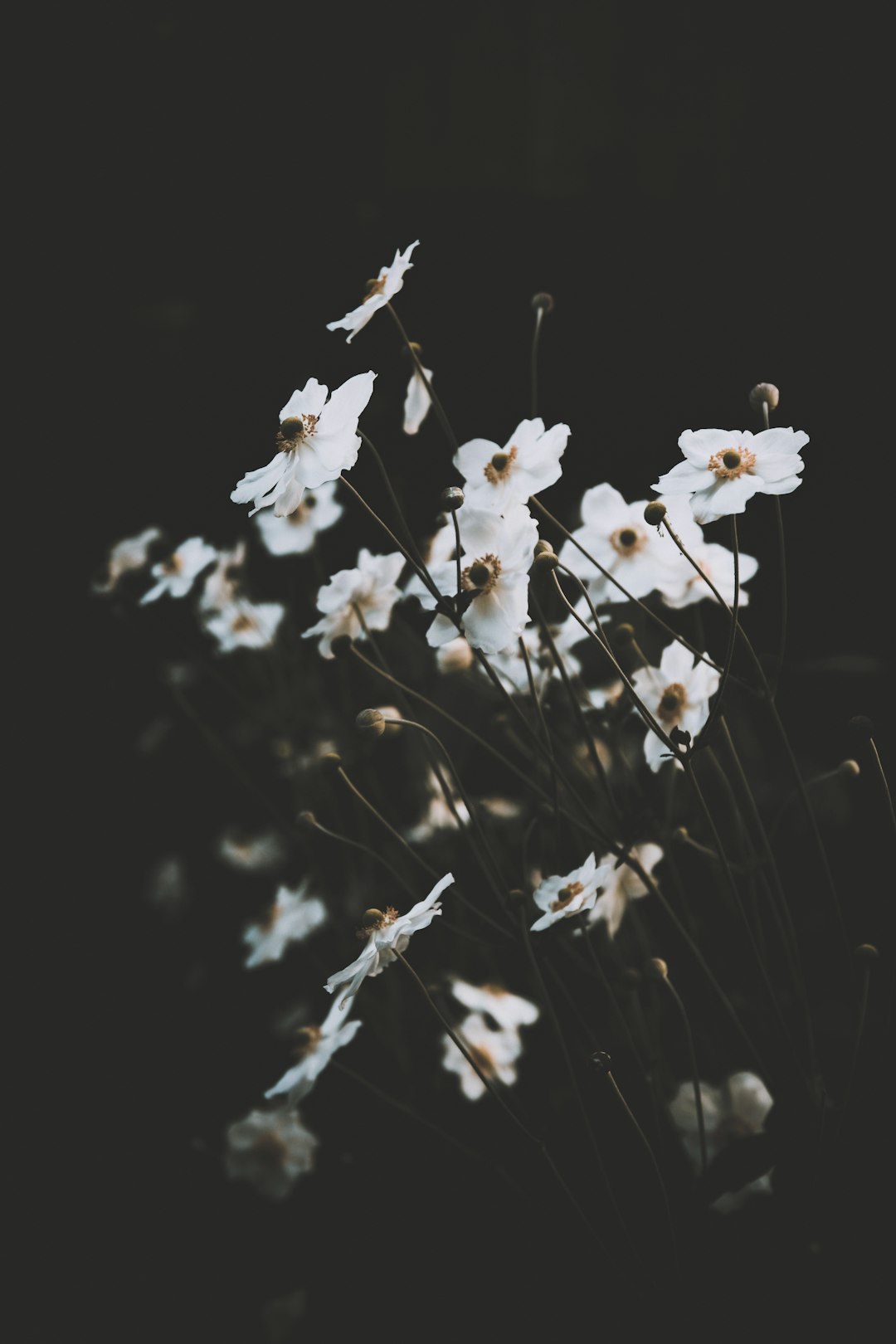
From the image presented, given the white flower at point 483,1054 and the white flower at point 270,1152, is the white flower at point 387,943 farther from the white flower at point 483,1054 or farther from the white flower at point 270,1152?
the white flower at point 270,1152

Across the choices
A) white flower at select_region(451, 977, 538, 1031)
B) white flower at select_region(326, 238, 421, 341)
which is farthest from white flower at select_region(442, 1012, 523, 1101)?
white flower at select_region(326, 238, 421, 341)

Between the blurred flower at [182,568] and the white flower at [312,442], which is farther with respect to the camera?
the blurred flower at [182,568]

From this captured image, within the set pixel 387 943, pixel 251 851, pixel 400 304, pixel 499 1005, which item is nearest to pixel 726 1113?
pixel 499 1005

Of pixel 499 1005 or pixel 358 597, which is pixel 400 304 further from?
pixel 499 1005

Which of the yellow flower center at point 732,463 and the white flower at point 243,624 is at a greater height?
the yellow flower center at point 732,463

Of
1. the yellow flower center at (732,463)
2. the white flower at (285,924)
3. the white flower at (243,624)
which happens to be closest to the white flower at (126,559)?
the white flower at (243,624)

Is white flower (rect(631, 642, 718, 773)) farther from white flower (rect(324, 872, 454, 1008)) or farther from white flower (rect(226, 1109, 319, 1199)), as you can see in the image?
white flower (rect(226, 1109, 319, 1199))
